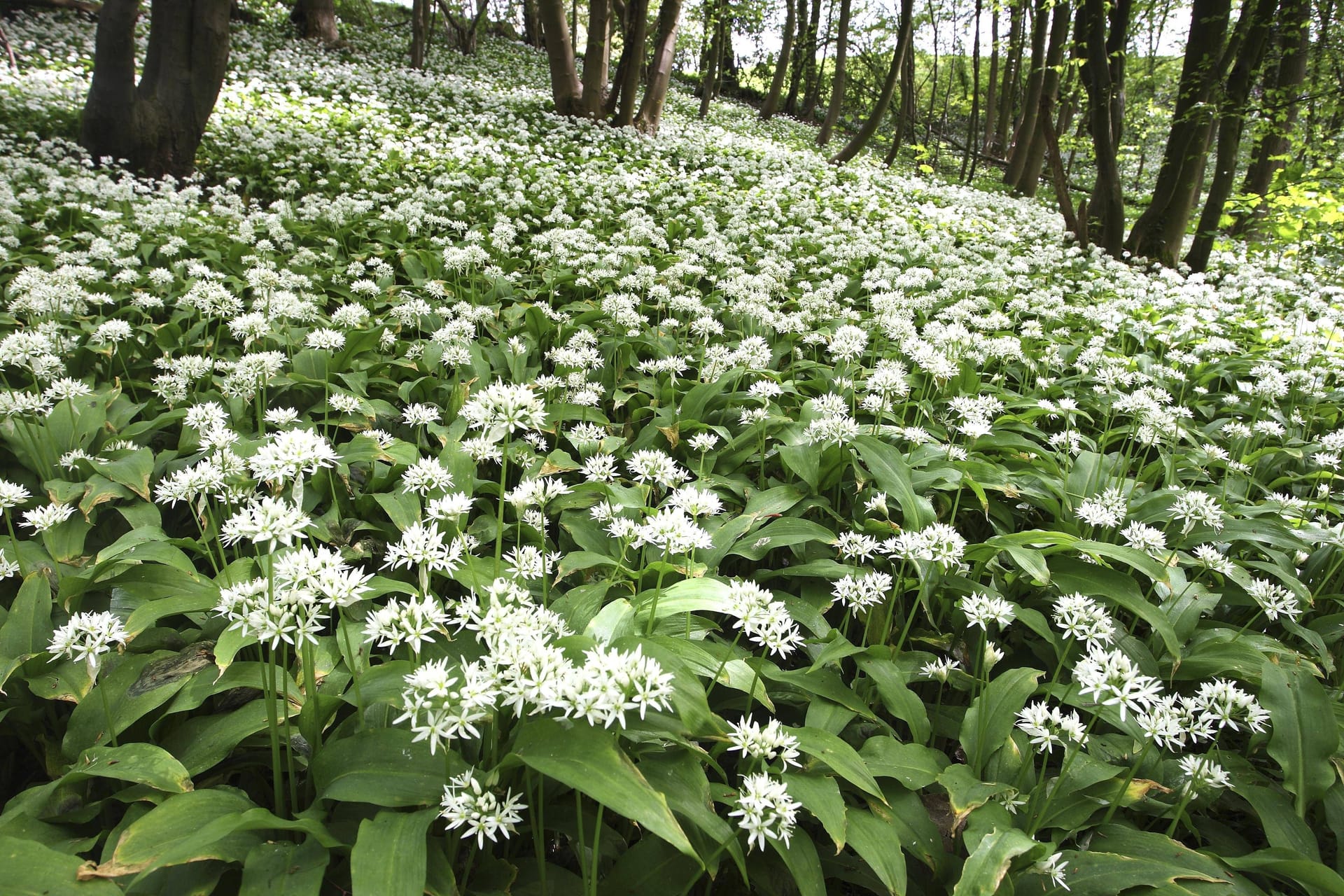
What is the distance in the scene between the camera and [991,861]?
1.54 meters

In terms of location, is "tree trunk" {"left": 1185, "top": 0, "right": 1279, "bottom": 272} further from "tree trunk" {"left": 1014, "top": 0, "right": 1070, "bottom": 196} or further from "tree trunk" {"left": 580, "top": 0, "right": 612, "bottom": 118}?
"tree trunk" {"left": 580, "top": 0, "right": 612, "bottom": 118}

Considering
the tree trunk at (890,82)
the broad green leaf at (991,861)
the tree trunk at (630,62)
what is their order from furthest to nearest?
1. the tree trunk at (890,82)
2. the tree trunk at (630,62)
3. the broad green leaf at (991,861)

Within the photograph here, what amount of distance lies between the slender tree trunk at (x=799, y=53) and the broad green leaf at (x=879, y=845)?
2610 centimetres

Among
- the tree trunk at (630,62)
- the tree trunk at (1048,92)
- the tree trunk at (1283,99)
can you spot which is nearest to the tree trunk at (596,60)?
the tree trunk at (630,62)

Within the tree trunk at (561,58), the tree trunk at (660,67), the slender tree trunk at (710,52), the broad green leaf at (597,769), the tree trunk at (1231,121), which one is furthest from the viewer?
the slender tree trunk at (710,52)

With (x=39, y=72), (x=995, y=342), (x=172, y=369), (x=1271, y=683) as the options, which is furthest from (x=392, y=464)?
(x=39, y=72)

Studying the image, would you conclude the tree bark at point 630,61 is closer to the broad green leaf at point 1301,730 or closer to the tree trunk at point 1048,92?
the tree trunk at point 1048,92

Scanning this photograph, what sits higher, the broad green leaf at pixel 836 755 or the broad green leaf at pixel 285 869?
the broad green leaf at pixel 836 755

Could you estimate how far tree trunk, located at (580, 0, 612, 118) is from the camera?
502 inches

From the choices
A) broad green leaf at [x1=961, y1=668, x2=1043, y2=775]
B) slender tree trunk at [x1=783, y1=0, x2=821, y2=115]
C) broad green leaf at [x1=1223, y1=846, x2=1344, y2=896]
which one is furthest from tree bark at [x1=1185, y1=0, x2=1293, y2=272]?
slender tree trunk at [x1=783, y1=0, x2=821, y2=115]

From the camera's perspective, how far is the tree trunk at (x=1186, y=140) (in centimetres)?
858

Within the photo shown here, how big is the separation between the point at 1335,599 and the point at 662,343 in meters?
3.68

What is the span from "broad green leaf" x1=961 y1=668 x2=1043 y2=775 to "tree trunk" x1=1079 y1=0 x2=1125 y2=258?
958cm

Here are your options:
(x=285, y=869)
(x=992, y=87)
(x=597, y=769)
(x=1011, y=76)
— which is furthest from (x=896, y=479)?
(x=992, y=87)
